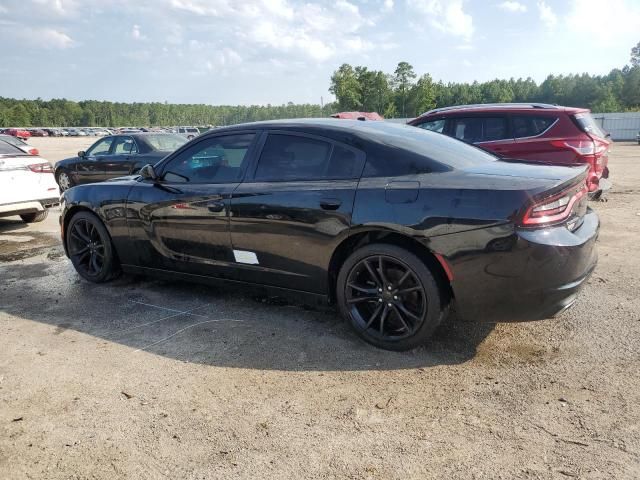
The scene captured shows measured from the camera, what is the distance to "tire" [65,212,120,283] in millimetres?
5027

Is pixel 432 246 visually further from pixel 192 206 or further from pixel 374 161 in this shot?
pixel 192 206

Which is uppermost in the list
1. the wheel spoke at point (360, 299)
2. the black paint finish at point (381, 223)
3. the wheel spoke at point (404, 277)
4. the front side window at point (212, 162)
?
the front side window at point (212, 162)

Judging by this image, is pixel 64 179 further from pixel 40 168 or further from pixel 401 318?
pixel 401 318

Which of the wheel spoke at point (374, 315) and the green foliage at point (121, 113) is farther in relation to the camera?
the green foliage at point (121, 113)

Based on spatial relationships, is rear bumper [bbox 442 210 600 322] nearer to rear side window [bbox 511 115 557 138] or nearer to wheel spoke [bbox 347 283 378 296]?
wheel spoke [bbox 347 283 378 296]

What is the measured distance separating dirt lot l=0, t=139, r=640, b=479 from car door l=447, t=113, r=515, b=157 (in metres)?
3.53

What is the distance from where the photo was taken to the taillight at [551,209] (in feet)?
9.70

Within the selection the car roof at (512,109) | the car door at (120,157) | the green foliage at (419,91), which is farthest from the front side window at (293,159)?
the green foliage at (419,91)

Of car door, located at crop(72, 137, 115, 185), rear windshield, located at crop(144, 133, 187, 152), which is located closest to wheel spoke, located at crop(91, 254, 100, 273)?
rear windshield, located at crop(144, 133, 187, 152)

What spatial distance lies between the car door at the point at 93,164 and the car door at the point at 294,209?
338 inches

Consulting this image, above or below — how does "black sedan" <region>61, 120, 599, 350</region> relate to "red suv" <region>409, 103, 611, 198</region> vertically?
below

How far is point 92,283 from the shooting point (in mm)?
5195

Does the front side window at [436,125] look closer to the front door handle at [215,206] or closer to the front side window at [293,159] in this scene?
the front side window at [293,159]

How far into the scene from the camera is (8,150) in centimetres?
803
